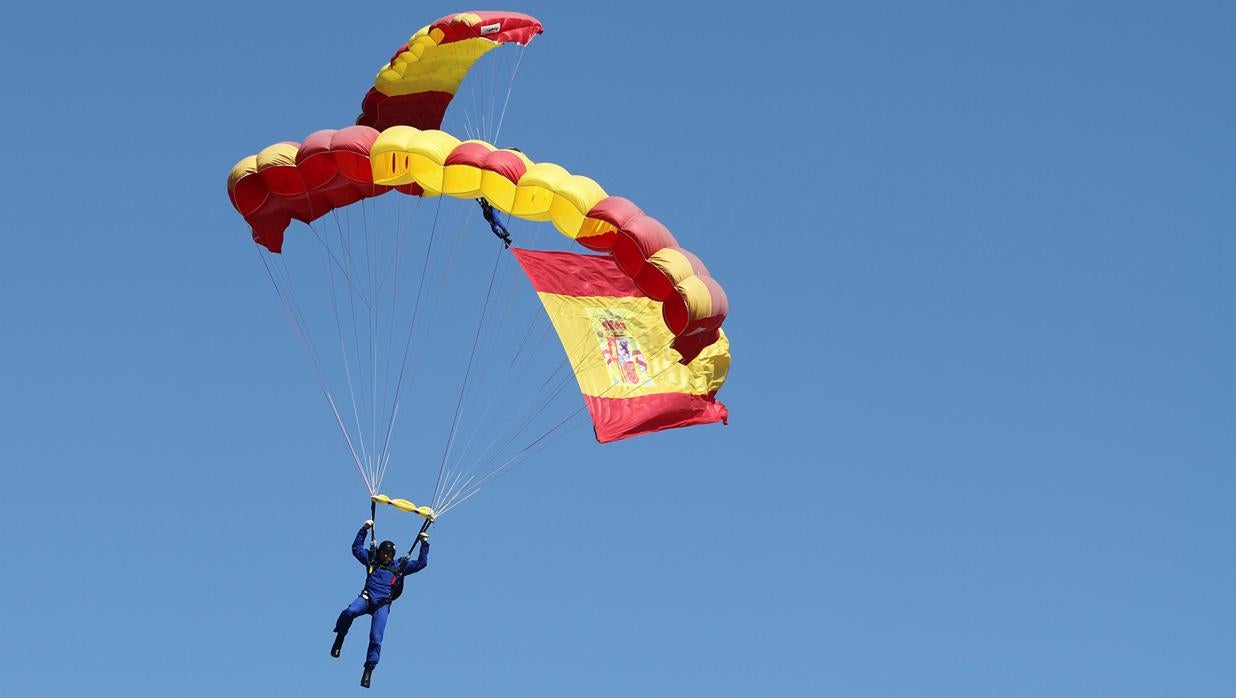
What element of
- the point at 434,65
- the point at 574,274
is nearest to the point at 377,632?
the point at 574,274

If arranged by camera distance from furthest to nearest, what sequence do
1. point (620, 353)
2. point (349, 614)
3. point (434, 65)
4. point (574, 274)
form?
point (574, 274) → point (620, 353) → point (434, 65) → point (349, 614)

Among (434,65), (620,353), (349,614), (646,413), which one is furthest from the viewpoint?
(620,353)

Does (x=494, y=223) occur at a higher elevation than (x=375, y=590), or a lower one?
higher

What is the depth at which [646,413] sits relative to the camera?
26609 mm

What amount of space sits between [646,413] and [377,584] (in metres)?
4.81

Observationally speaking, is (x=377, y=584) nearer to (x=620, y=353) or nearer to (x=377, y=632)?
(x=377, y=632)

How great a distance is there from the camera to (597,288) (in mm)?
27625

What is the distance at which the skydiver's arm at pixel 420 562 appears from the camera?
23297 millimetres

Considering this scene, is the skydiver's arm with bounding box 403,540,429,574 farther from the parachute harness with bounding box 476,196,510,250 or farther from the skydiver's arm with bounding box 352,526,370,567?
the parachute harness with bounding box 476,196,510,250

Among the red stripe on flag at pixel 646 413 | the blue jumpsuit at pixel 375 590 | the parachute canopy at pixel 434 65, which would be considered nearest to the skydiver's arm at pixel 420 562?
the blue jumpsuit at pixel 375 590

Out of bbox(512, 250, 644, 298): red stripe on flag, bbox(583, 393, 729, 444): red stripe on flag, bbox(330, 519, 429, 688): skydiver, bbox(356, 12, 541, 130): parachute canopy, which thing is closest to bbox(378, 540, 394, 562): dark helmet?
bbox(330, 519, 429, 688): skydiver

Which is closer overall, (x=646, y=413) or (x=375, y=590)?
(x=375, y=590)

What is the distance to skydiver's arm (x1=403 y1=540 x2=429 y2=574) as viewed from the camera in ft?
76.4

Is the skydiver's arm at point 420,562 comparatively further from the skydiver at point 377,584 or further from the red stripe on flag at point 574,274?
the red stripe on flag at point 574,274
